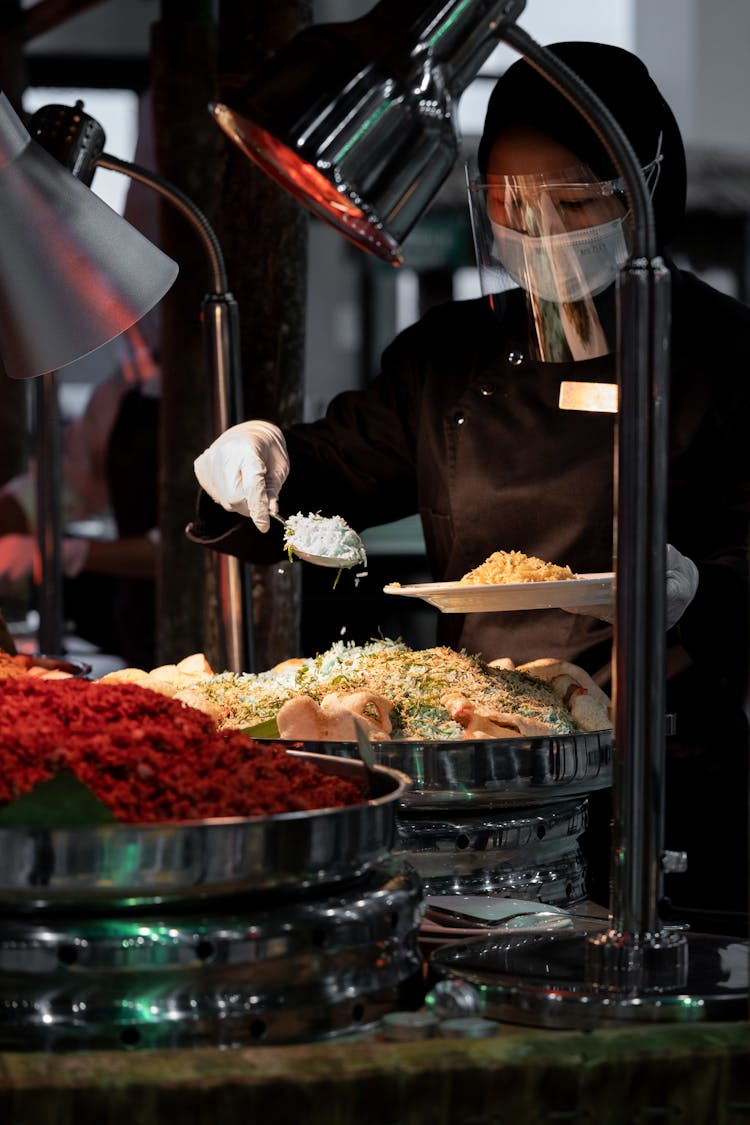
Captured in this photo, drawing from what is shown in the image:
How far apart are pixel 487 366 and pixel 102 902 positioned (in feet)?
5.33

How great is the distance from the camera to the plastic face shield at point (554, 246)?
191cm

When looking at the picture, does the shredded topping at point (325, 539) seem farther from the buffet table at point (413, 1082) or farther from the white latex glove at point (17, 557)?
the white latex glove at point (17, 557)

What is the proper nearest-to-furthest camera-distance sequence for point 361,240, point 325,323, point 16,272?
point 361,240 < point 16,272 < point 325,323

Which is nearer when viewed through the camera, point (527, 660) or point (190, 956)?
point (190, 956)

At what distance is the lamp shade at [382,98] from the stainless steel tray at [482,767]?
594 millimetres

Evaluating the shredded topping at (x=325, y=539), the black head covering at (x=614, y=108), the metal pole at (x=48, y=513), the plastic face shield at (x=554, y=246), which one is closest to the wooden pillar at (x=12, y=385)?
the metal pole at (x=48, y=513)

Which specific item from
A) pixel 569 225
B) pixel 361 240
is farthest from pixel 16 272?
pixel 569 225

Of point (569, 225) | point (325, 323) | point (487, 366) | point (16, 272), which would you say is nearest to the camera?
point (16, 272)

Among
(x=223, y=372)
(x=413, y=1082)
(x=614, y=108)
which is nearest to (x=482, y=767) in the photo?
(x=413, y=1082)

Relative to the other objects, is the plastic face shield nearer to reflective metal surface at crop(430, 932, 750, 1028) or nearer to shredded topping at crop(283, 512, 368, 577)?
shredded topping at crop(283, 512, 368, 577)

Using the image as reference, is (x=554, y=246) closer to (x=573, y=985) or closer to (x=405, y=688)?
(x=405, y=688)

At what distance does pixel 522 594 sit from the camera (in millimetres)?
1805

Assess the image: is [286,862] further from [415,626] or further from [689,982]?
[415,626]

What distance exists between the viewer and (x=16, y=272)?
61.6 inches
